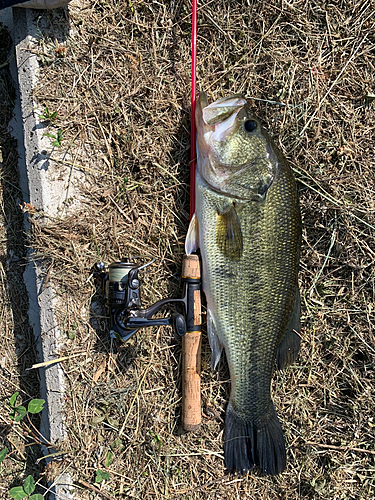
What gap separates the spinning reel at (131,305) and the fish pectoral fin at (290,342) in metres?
0.65

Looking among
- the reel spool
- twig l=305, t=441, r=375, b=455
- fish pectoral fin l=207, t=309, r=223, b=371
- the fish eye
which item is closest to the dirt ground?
twig l=305, t=441, r=375, b=455

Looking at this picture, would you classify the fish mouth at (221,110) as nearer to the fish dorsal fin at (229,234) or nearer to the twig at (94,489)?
the fish dorsal fin at (229,234)

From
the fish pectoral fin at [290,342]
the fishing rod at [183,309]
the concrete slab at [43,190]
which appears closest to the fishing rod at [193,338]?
the fishing rod at [183,309]

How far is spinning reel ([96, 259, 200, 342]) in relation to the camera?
2.31m

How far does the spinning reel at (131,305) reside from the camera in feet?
7.57

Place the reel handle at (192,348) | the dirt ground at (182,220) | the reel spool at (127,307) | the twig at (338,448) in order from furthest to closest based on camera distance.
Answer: the twig at (338,448), the dirt ground at (182,220), the reel handle at (192,348), the reel spool at (127,307)

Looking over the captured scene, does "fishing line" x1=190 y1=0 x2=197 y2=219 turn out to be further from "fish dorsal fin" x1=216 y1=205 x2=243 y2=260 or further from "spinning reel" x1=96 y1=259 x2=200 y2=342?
"spinning reel" x1=96 y1=259 x2=200 y2=342

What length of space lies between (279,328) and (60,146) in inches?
78.6

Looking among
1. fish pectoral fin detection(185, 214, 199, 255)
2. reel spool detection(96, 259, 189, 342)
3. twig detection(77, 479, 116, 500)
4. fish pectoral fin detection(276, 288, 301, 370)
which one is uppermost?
fish pectoral fin detection(185, 214, 199, 255)

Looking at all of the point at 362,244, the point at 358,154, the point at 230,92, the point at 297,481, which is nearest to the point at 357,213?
the point at 362,244

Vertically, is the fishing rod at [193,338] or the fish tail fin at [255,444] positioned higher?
the fishing rod at [193,338]

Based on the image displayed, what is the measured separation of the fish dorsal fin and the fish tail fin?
1125 mm

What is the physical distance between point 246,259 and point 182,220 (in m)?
0.59

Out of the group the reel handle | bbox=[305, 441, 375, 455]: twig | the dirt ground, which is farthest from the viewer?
bbox=[305, 441, 375, 455]: twig
